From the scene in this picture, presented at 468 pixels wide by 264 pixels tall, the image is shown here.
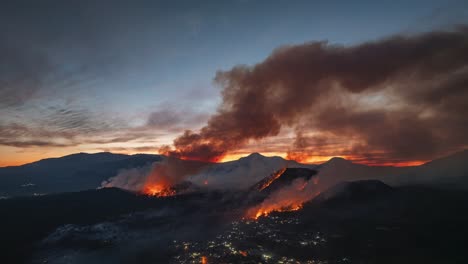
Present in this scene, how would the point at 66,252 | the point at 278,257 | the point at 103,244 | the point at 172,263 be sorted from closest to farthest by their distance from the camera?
the point at 172,263 → the point at 278,257 → the point at 66,252 → the point at 103,244

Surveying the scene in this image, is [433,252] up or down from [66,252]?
down

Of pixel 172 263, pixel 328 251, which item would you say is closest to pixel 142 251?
pixel 172 263

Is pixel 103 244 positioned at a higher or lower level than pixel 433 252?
higher

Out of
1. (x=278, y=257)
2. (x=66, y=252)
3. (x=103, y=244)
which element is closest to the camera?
(x=278, y=257)

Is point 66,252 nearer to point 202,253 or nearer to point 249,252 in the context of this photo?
point 202,253

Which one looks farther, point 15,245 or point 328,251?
point 15,245

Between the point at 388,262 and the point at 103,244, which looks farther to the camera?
the point at 103,244

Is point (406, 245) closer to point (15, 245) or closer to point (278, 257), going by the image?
point (278, 257)

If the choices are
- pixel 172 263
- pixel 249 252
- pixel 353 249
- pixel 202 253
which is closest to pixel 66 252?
pixel 172 263
